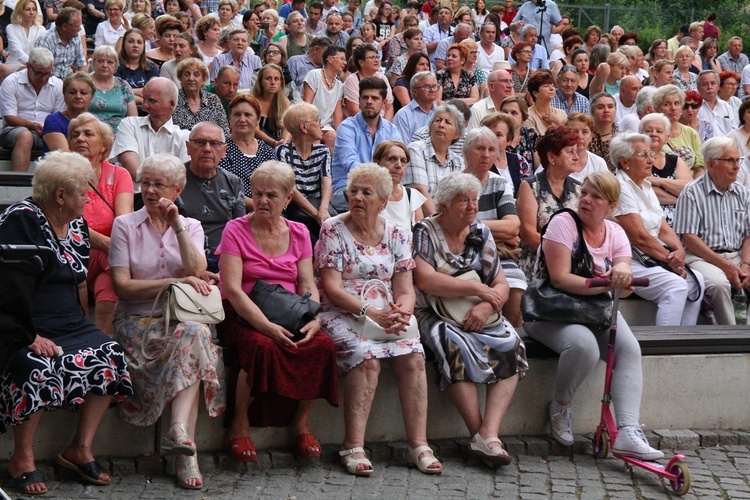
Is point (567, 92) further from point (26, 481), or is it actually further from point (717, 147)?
point (26, 481)

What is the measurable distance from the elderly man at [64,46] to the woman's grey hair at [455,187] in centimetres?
644

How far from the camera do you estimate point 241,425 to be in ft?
18.3

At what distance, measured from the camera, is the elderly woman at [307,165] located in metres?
7.76

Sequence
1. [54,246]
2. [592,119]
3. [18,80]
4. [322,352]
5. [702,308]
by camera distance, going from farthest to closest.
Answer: [18,80] → [592,119] → [702,308] → [322,352] → [54,246]

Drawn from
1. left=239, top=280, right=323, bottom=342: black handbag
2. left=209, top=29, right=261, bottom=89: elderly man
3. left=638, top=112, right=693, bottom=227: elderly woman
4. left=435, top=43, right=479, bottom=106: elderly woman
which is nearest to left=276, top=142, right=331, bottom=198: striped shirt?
left=239, top=280, right=323, bottom=342: black handbag

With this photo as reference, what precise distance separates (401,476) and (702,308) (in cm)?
313

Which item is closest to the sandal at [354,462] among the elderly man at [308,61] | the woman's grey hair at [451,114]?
the woman's grey hair at [451,114]

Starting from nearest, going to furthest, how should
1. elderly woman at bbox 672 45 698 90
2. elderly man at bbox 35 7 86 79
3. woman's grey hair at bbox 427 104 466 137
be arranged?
woman's grey hair at bbox 427 104 466 137
elderly man at bbox 35 7 86 79
elderly woman at bbox 672 45 698 90

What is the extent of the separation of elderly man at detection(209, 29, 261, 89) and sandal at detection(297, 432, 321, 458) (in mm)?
6969

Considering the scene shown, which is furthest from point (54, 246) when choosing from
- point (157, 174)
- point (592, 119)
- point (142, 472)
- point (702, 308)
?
point (592, 119)

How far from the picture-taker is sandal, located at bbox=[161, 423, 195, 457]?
5.14 meters

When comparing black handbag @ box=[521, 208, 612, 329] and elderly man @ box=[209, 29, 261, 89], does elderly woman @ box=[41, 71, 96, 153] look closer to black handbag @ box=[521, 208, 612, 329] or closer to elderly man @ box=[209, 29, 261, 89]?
elderly man @ box=[209, 29, 261, 89]

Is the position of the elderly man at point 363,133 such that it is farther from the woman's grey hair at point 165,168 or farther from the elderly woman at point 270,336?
the woman's grey hair at point 165,168

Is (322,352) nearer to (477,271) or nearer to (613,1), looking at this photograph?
(477,271)
